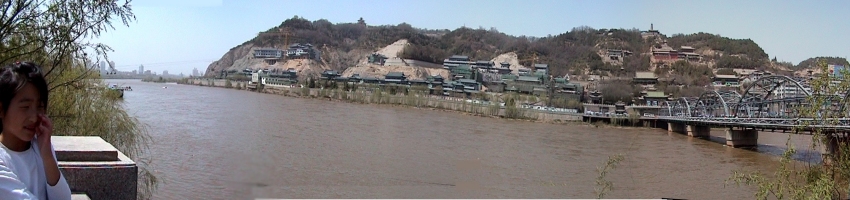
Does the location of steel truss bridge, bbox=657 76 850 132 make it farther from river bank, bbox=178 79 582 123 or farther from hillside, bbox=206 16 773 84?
hillside, bbox=206 16 773 84

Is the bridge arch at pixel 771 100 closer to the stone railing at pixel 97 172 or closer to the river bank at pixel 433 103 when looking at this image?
the river bank at pixel 433 103

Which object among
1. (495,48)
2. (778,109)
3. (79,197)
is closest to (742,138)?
(778,109)

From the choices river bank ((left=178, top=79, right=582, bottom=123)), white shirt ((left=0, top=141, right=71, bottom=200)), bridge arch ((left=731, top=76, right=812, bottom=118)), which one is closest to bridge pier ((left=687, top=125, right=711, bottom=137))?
bridge arch ((left=731, top=76, right=812, bottom=118))

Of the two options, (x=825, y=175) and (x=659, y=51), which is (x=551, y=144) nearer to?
(x=825, y=175)

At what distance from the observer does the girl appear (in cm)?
104

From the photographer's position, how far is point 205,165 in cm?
966

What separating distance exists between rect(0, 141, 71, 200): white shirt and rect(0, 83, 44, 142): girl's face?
0.09ft

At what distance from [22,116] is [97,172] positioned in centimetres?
124

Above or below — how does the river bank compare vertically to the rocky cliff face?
below

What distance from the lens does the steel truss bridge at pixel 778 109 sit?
12.5 feet

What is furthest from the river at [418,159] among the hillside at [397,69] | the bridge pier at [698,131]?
the hillside at [397,69]

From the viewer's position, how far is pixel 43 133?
3.53 feet

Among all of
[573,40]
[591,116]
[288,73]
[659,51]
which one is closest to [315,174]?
[591,116]

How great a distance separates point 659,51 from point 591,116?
3498 centimetres
